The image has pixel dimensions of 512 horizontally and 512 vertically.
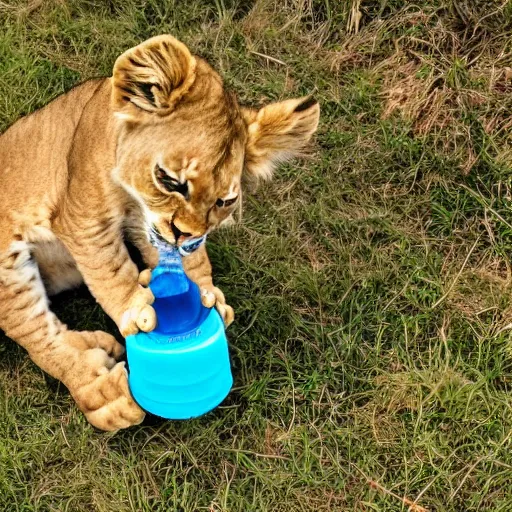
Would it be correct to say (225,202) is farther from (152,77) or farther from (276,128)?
(152,77)

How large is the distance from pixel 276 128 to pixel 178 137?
397 mm

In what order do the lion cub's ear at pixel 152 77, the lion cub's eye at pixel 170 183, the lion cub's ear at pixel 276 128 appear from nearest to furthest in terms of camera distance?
1. the lion cub's ear at pixel 152 77
2. the lion cub's eye at pixel 170 183
3. the lion cub's ear at pixel 276 128

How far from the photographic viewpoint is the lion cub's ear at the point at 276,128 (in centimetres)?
280

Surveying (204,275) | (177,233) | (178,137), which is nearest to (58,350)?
(204,275)

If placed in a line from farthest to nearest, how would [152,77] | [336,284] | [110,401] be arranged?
[336,284], [110,401], [152,77]

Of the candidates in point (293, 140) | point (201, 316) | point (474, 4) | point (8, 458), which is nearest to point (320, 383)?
point (201, 316)

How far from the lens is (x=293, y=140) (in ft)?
9.52

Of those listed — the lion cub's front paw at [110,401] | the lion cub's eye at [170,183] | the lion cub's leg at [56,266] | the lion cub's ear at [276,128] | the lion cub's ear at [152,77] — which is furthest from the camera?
the lion cub's leg at [56,266]

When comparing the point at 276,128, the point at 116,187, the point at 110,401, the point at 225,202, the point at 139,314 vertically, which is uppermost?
the point at 276,128

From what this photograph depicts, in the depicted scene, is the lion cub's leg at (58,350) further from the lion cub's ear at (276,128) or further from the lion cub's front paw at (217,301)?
the lion cub's ear at (276,128)

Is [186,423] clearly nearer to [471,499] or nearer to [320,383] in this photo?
[320,383]

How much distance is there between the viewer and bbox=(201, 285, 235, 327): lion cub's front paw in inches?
118

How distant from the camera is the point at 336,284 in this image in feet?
11.8

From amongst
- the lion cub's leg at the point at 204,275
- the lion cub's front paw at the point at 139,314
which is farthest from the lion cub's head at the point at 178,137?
the lion cub's leg at the point at 204,275
